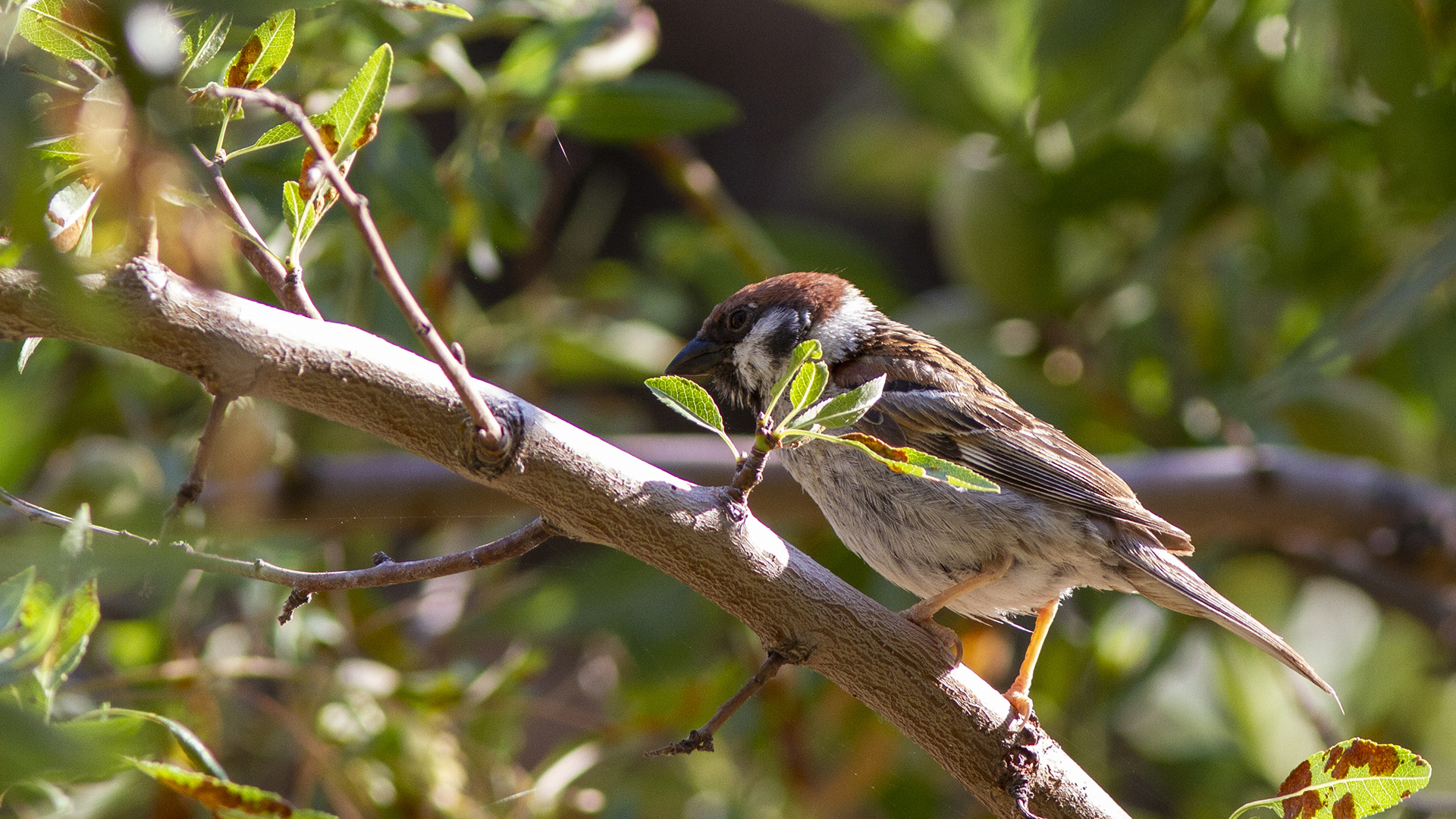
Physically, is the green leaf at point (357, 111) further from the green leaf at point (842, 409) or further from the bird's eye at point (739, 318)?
the bird's eye at point (739, 318)

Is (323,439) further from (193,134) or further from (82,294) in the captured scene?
(82,294)

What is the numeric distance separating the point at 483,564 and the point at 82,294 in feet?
1.71

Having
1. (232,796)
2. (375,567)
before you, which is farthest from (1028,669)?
(232,796)

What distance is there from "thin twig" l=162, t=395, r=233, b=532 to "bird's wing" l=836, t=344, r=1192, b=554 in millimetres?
1000

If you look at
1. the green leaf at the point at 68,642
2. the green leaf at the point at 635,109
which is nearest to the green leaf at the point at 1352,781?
the green leaf at the point at 68,642

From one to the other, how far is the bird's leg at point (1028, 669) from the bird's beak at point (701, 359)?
66cm

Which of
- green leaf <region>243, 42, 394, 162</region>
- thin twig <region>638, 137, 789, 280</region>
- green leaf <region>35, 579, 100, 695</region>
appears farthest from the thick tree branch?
thin twig <region>638, 137, 789, 280</region>

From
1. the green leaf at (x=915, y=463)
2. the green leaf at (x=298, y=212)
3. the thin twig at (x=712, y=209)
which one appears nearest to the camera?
the green leaf at (x=915, y=463)

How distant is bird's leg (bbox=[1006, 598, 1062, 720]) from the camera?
1.36 m

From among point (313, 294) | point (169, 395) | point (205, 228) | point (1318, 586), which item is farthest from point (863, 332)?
point (1318, 586)

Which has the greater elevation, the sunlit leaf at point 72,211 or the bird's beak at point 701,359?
the sunlit leaf at point 72,211

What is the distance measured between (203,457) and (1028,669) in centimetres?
107

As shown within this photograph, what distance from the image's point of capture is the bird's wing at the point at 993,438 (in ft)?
5.45

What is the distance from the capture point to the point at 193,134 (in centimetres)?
82
